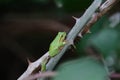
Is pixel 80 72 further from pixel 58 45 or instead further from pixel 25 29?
pixel 25 29

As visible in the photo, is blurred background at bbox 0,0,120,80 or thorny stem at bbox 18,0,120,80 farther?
blurred background at bbox 0,0,120,80

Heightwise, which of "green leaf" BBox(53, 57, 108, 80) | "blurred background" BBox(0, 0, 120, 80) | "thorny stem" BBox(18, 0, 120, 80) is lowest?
"green leaf" BBox(53, 57, 108, 80)

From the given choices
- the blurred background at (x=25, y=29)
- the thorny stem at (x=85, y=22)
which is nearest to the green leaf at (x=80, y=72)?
the thorny stem at (x=85, y=22)

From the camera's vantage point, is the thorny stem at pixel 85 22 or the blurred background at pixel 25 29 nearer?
the thorny stem at pixel 85 22

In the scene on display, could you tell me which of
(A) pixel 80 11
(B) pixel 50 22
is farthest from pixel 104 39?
(B) pixel 50 22

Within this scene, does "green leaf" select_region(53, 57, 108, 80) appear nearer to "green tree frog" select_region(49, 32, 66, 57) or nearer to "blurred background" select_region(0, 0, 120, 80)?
"green tree frog" select_region(49, 32, 66, 57)

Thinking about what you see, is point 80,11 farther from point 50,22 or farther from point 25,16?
point 25,16

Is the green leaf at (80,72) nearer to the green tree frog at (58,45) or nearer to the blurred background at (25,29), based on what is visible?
the green tree frog at (58,45)

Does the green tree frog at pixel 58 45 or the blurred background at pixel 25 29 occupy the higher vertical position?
the blurred background at pixel 25 29

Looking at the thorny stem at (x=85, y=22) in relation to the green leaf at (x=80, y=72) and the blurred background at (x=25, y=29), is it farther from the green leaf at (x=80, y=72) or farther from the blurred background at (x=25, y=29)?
the blurred background at (x=25, y=29)

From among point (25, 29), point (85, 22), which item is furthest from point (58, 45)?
point (25, 29)

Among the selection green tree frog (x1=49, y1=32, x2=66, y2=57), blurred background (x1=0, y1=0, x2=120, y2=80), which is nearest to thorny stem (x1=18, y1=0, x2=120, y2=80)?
green tree frog (x1=49, y1=32, x2=66, y2=57)

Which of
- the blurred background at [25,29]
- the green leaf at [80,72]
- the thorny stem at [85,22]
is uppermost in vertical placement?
the blurred background at [25,29]
